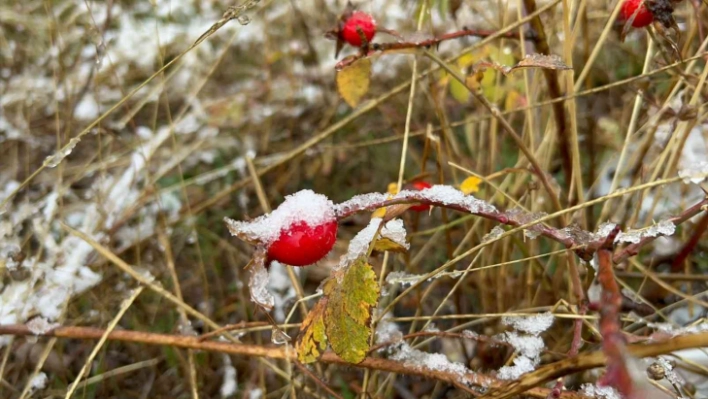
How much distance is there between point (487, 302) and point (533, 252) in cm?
11

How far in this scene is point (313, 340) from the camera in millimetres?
538

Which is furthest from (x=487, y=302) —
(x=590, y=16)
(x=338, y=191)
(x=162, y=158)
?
(x=162, y=158)

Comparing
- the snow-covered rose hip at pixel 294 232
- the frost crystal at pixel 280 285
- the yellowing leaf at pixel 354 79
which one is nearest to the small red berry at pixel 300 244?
the snow-covered rose hip at pixel 294 232

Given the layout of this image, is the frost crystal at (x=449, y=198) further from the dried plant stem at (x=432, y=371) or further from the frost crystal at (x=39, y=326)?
the frost crystal at (x=39, y=326)

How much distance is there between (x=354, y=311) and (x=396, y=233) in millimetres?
127

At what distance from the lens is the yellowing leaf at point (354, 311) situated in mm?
513

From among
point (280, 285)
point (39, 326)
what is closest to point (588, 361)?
point (39, 326)

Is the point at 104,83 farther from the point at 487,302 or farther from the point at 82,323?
the point at 487,302

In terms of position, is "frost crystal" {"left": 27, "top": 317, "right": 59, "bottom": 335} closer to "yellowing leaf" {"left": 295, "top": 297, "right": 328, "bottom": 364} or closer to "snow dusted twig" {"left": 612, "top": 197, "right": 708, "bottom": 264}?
"yellowing leaf" {"left": 295, "top": 297, "right": 328, "bottom": 364}

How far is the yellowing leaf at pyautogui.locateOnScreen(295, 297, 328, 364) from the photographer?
0.53 metres

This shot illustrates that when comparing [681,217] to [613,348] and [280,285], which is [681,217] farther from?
[280,285]

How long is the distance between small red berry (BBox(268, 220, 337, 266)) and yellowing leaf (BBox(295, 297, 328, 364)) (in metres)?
0.06

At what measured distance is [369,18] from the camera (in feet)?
2.70

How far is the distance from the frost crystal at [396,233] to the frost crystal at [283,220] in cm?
10
